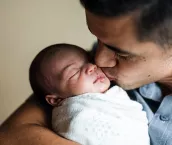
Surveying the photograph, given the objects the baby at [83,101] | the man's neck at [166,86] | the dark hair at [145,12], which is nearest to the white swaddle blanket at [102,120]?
the baby at [83,101]

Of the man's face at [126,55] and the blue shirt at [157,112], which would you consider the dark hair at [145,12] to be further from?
the blue shirt at [157,112]

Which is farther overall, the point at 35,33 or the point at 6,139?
the point at 35,33

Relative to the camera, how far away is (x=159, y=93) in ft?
3.80

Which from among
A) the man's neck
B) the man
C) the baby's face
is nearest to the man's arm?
the man

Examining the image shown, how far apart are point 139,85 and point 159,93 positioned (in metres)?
0.10

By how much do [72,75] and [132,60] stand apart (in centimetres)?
21

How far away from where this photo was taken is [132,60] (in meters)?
1.01

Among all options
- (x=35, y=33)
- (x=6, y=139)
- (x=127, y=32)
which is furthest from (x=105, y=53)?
(x=35, y=33)

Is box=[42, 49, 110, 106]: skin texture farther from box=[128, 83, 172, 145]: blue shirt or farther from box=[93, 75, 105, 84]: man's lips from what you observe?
box=[128, 83, 172, 145]: blue shirt

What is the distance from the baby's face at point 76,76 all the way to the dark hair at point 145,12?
0.24m

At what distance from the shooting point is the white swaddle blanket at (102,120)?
3.30 feet

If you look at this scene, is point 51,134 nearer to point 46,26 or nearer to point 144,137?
point 144,137

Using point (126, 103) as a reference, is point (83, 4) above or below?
above

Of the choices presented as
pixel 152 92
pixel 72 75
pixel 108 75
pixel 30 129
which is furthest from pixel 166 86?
pixel 30 129
